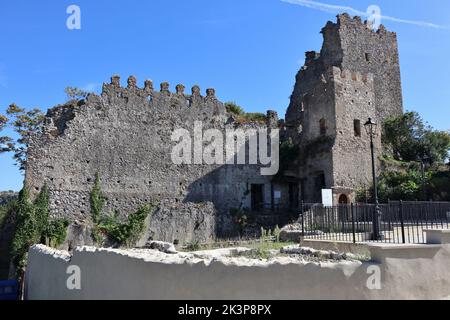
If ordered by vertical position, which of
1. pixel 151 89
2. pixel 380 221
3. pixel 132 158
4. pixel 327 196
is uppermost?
pixel 151 89

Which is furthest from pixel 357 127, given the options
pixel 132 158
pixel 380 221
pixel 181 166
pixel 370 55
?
pixel 132 158

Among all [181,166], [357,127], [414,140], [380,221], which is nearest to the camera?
[380,221]

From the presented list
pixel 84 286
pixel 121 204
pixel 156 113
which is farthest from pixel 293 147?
pixel 84 286

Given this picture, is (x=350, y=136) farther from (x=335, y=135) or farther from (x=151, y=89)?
(x=151, y=89)

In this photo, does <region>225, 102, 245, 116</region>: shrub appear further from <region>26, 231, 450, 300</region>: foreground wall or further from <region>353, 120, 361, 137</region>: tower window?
<region>26, 231, 450, 300</region>: foreground wall

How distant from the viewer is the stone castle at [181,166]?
21.0m

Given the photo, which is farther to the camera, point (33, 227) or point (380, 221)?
point (33, 227)

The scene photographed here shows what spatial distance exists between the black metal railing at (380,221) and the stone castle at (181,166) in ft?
25.9

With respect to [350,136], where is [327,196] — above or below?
below

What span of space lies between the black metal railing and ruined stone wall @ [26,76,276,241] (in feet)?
33.5

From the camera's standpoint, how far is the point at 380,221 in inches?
502

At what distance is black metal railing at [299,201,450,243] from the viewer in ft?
38.4

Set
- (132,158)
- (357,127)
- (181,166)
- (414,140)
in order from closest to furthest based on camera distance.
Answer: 1. (132,158)
2. (357,127)
3. (181,166)
4. (414,140)

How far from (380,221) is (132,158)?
14828 mm
